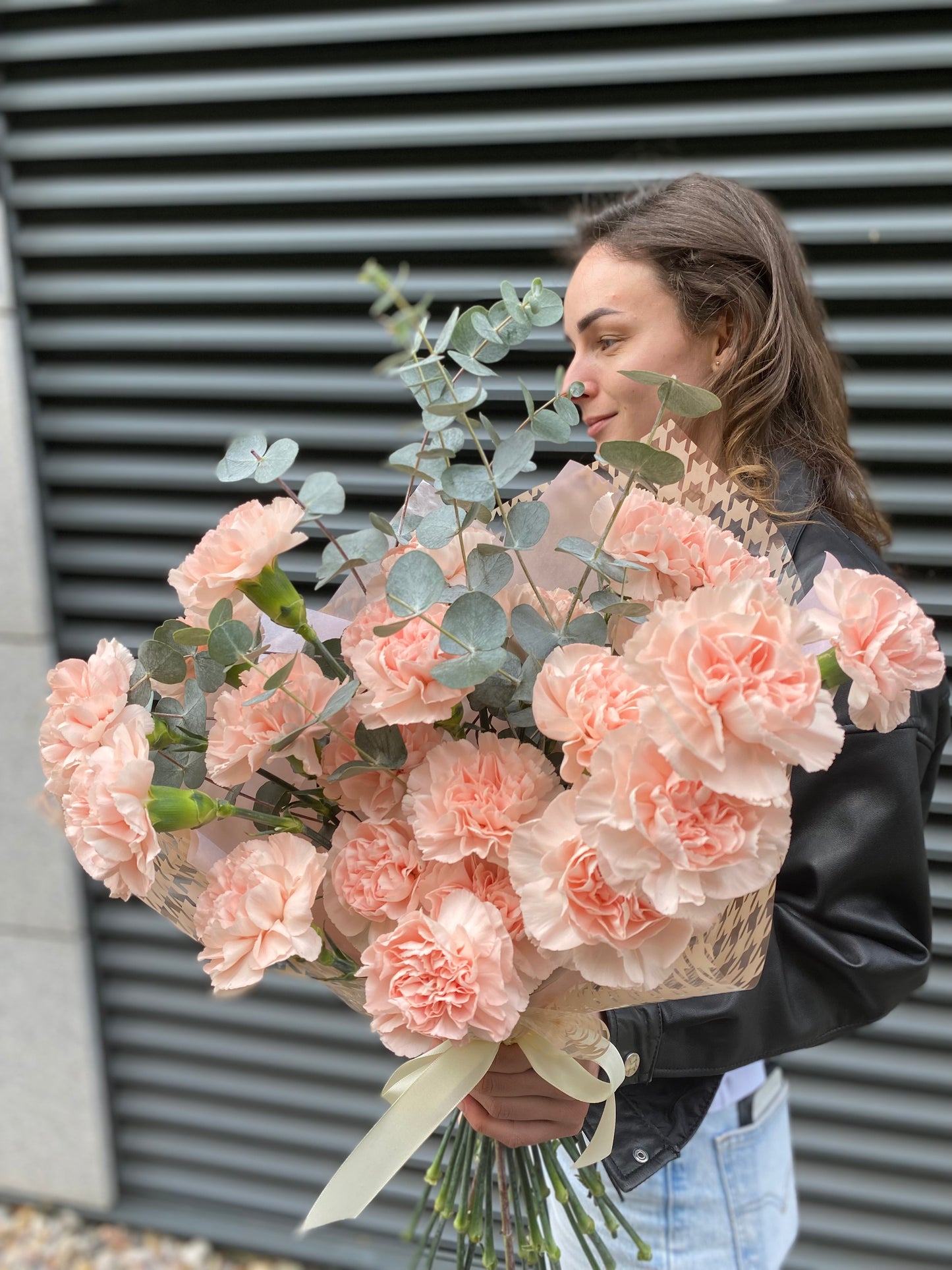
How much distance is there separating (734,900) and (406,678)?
0.32 meters

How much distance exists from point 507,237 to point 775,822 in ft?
6.01

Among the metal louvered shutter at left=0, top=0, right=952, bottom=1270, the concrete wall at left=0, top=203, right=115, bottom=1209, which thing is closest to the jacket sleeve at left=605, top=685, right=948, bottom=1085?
the metal louvered shutter at left=0, top=0, right=952, bottom=1270

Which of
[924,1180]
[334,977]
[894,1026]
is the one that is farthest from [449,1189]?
[924,1180]

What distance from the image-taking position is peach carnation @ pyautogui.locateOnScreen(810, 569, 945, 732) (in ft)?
2.55

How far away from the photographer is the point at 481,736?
0.84 meters

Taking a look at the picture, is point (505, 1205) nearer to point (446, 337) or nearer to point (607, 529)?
point (607, 529)

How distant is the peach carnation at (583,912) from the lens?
0.73 metres

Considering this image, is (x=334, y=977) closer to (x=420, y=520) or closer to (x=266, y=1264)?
(x=420, y=520)

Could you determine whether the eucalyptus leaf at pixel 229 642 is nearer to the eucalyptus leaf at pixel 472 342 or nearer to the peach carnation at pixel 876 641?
the eucalyptus leaf at pixel 472 342

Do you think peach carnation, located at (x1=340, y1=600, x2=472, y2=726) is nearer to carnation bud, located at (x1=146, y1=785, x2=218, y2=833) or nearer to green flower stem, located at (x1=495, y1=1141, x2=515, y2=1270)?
carnation bud, located at (x1=146, y1=785, x2=218, y2=833)

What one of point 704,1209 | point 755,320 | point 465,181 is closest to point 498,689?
point 755,320

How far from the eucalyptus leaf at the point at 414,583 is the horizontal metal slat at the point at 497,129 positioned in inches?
64.0

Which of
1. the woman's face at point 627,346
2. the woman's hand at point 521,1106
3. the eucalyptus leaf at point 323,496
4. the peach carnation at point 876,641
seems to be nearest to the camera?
the peach carnation at point 876,641

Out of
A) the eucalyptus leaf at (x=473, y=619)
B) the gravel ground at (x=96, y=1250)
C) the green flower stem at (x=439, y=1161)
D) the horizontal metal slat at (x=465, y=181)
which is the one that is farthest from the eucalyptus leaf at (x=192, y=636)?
the gravel ground at (x=96, y=1250)
